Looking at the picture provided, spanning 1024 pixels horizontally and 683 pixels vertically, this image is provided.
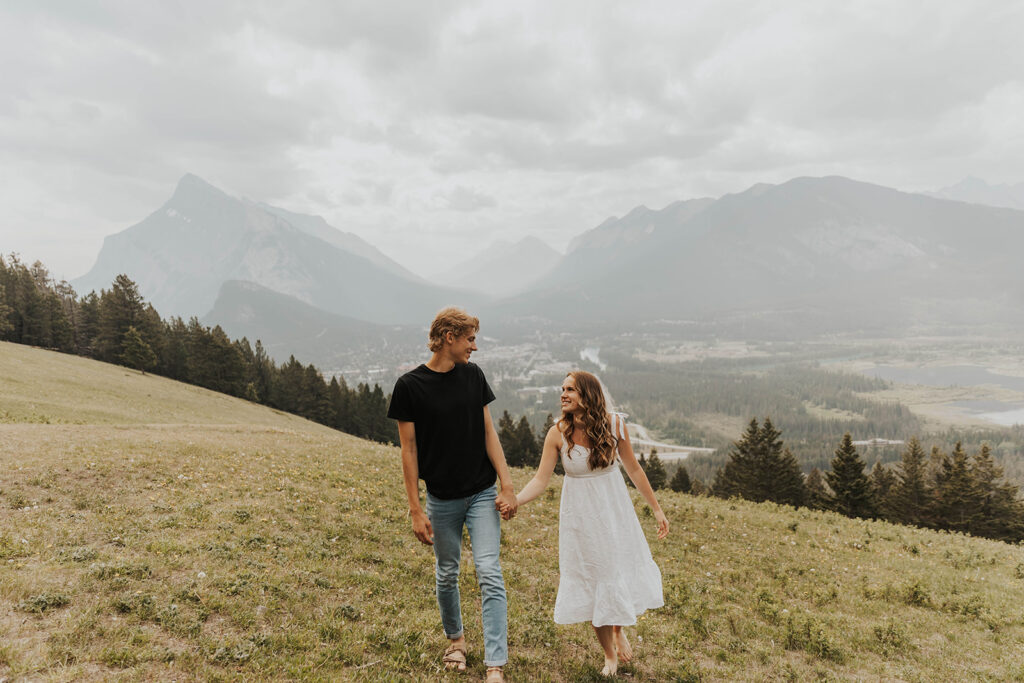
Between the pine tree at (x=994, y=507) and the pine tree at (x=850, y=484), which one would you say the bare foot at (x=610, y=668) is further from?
the pine tree at (x=994, y=507)

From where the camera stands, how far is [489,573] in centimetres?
566

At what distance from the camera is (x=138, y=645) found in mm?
5289

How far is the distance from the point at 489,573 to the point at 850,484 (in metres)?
49.2

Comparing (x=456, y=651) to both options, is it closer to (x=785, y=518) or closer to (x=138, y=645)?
(x=138, y=645)

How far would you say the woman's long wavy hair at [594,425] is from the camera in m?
6.03

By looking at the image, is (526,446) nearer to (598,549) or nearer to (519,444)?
(519,444)

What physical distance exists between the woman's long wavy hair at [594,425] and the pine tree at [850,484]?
4639 centimetres

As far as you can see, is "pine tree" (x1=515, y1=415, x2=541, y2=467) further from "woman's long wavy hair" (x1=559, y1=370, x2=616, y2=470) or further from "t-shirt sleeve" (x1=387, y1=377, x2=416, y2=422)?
"t-shirt sleeve" (x1=387, y1=377, x2=416, y2=422)

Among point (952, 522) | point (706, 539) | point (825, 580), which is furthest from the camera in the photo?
point (952, 522)

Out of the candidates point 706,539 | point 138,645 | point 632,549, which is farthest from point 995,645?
point 138,645

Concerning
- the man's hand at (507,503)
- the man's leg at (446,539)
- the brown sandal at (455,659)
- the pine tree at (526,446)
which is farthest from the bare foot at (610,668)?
the pine tree at (526,446)

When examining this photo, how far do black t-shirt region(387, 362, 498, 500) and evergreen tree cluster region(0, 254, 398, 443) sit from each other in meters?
79.3

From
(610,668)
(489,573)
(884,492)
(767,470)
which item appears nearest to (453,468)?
(489,573)

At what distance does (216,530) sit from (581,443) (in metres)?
7.95
